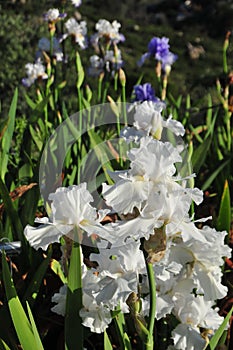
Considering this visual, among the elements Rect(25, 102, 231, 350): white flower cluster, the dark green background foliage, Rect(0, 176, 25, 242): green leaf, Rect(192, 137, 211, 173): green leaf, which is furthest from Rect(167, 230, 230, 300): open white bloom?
the dark green background foliage

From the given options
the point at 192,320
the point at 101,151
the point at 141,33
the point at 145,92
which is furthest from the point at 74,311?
the point at 141,33

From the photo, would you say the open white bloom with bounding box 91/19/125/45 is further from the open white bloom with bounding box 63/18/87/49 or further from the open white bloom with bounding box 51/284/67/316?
the open white bloom with bounding box 51/284/67/316

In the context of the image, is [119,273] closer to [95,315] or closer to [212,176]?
[95,315]

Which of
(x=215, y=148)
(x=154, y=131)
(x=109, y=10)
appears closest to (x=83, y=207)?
(x=154, y=131)

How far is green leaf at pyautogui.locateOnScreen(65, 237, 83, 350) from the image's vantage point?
112cm

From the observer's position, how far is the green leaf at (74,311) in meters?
1.12

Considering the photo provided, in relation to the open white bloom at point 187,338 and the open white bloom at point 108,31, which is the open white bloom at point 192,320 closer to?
the open white bloom at point 187,338

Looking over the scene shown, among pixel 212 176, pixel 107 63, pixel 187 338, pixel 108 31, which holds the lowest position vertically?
pixel 187 338

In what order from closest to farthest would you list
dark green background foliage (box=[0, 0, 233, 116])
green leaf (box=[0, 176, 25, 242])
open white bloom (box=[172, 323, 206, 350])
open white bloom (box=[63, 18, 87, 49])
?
open white bloom (box=[172, 323, 206, 350]) → green leaf (box=[0, 176, 25, 242]) → open white bloom (box=[63, 18, 87, 49]) → dark green background foliage (box=[0, 0, 233, 116])

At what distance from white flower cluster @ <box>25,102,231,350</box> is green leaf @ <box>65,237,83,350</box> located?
0.05 ft

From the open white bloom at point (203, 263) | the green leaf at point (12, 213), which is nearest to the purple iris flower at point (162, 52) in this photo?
the green leaf at point (12, 213)

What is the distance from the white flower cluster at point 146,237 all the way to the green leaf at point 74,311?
16mm

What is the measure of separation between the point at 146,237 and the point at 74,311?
0.30 meters

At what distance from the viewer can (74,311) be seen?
116 centimetres
